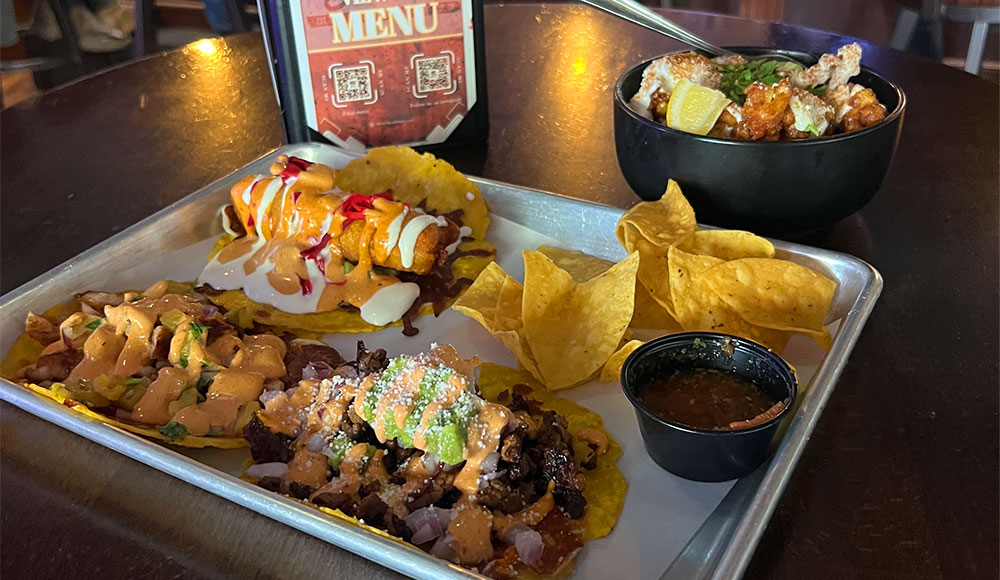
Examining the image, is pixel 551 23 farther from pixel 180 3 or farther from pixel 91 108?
pixel 180 3

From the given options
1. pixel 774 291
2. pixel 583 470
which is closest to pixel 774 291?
pixel 774 291

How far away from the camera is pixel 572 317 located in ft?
5.07

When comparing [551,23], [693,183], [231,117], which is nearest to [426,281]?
[693,183]

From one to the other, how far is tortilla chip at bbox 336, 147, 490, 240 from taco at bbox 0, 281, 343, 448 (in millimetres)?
464

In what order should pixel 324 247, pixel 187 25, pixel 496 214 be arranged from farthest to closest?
pixel 187 25, pixel 496 214, pixel 324 247

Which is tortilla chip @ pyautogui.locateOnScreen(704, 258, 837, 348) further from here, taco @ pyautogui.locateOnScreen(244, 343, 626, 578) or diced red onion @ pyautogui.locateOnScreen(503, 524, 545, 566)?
diced red onion @ pyautogui.locateOnScreen(503, 524, 545, 566)

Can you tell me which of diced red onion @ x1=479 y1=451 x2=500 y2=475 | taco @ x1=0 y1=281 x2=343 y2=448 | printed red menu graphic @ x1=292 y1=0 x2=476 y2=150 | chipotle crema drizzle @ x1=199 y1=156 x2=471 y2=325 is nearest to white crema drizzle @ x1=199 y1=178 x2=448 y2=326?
chipotle crema drizzle @ x1=199 y1=156 x2=471 y2=325

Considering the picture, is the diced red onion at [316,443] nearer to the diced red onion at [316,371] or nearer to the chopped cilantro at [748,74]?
the diced red onion at [316,371]

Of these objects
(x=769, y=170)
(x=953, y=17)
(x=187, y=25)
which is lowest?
(x=187, y=25)

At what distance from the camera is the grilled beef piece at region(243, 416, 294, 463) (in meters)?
1.25

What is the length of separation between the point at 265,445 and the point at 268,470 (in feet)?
0.12

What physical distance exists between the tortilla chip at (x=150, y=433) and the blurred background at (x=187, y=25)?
2.86 m

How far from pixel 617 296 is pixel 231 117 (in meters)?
1.43

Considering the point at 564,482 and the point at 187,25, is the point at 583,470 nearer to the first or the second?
the point at 564,482
